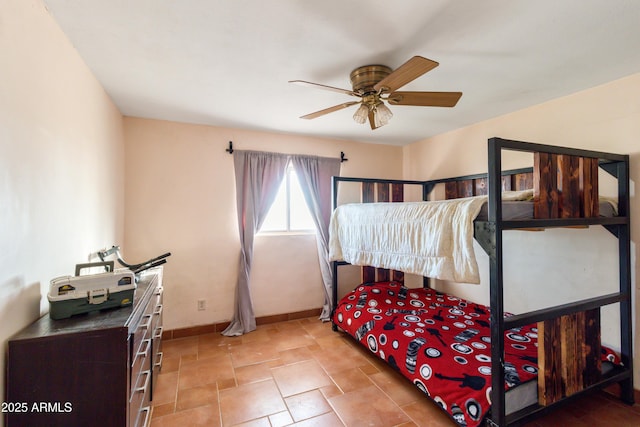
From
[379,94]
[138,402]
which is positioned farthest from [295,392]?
[379,94]

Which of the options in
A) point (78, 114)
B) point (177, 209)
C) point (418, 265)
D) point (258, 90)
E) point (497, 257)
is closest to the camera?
point (497, 257)

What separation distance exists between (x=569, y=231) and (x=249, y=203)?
2883 mm

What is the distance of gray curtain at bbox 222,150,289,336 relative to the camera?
2959 mm

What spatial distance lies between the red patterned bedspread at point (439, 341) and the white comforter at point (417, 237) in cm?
51

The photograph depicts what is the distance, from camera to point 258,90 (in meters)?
2.07

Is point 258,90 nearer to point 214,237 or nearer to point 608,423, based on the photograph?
point 214,237

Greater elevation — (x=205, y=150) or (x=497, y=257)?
(x=205, y=150)

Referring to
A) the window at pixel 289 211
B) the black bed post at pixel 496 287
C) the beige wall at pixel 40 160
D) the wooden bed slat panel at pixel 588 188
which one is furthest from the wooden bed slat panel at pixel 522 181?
the beige wall at pixel 40 160

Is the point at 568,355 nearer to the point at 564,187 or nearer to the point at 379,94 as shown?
the point at 564,187

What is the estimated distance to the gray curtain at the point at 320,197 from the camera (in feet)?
10.8

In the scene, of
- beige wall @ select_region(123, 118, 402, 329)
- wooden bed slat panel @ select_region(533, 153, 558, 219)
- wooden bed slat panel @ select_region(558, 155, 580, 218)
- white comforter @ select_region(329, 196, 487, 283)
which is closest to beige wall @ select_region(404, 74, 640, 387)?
wooden bed slat panel @ select_region(558, 155, 580, 218)

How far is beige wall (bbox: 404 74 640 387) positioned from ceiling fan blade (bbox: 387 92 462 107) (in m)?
1.21

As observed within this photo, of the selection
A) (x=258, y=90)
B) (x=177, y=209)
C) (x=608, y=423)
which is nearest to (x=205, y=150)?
(x=177, y=209)

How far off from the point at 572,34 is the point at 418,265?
59.9 inches
